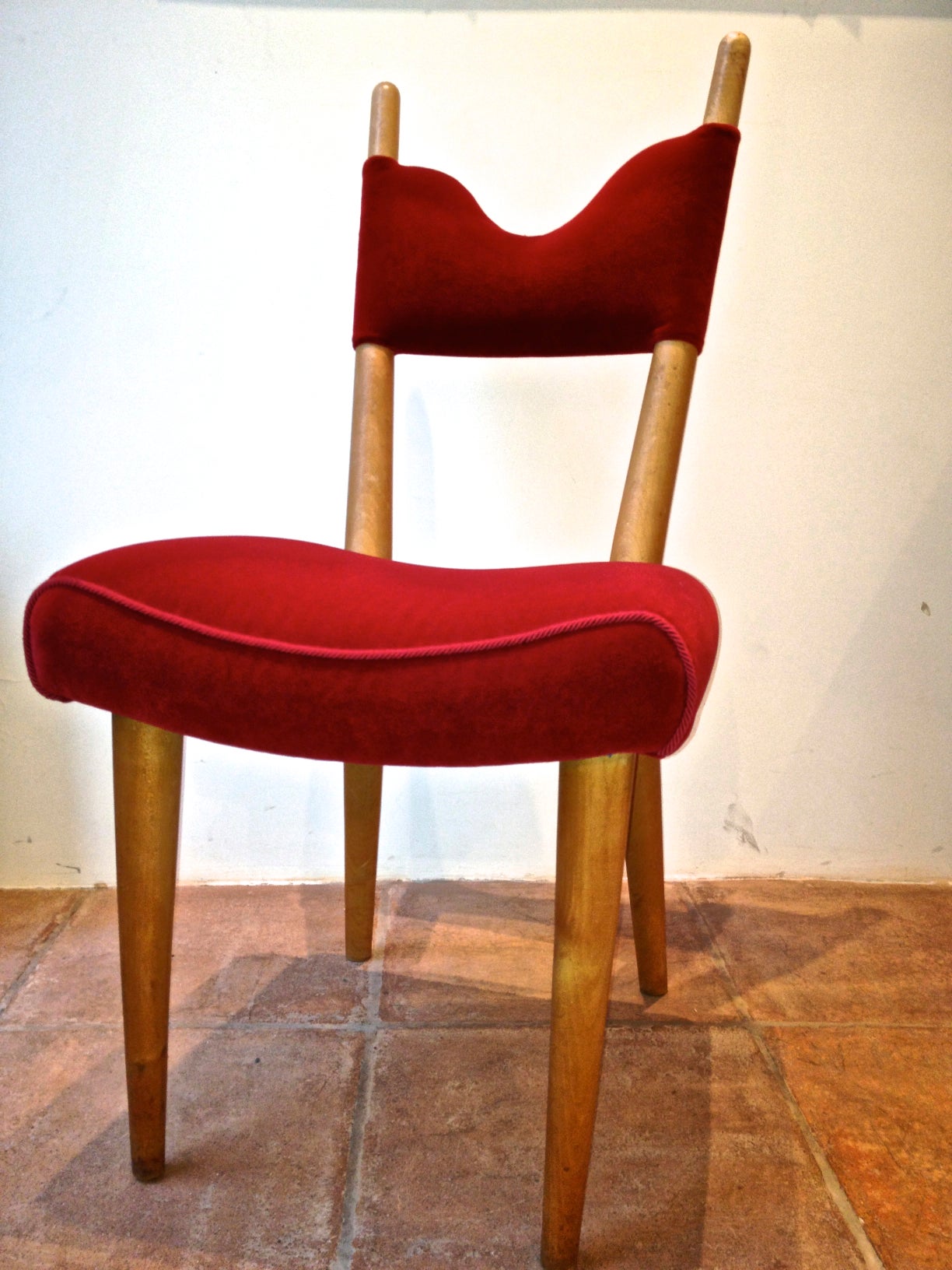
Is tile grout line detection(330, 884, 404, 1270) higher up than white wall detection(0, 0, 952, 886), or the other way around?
white wall detection(0, 0, 952, 886)

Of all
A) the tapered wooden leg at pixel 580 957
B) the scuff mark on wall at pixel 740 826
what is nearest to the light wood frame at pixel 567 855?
the tapered wooden leg at pixel 580 957

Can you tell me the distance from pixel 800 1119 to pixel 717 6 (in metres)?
1.32

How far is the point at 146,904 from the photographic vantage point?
71 cm

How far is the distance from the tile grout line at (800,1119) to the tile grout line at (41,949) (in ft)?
2.62

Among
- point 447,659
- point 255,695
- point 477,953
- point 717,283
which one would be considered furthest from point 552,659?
point 717,283

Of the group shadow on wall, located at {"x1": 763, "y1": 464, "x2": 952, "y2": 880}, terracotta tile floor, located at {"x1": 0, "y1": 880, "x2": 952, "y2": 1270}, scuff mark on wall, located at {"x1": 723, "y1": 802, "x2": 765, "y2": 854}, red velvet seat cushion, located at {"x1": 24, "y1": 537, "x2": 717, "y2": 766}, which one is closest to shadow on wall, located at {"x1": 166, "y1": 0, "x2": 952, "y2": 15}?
shadow on wall, located at {"x1": 763, "y1": 464, "x2": 952, "y2": 880}

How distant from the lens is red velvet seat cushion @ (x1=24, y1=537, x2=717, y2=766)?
0.54m

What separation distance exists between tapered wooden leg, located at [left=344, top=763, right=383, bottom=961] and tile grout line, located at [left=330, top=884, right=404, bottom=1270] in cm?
4

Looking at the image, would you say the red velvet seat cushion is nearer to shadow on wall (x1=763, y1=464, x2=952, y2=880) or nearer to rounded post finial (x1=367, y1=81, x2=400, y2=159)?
rounded post finial (x1=367, y1=81, x2=400, y2=159)

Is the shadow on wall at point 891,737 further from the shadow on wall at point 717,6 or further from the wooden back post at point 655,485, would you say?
the shadow on wall at point 717,6

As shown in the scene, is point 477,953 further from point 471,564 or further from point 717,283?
point 717,283

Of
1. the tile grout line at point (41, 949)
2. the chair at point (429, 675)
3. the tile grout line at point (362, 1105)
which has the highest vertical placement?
the chair at point (429, 675)

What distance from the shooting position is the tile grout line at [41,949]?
3.42 feet

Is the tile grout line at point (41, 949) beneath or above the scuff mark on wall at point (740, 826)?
beneath
